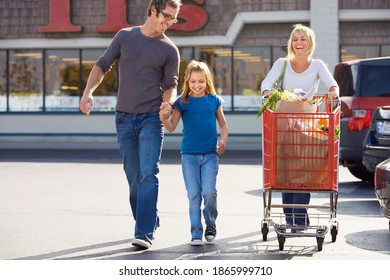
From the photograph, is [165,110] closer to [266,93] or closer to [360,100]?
[266,93]

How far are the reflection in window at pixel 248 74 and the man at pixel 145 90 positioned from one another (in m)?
21.8

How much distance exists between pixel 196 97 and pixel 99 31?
22.8 meters

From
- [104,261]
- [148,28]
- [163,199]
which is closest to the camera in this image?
[104,261]

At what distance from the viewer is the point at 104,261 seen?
759 centimetres

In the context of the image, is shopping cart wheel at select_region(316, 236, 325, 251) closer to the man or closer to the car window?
the man

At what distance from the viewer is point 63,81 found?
3228 centimetres

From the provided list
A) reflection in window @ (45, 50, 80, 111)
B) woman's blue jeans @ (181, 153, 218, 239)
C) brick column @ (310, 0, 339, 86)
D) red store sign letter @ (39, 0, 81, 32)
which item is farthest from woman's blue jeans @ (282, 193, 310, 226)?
reflection in window @ (45, 50, 80, 111)

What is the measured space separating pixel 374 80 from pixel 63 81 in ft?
61.2

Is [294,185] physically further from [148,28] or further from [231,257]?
[148,28]

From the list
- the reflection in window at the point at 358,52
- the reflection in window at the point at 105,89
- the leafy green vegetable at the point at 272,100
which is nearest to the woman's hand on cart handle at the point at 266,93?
the leafy green vegetable at the point at 272,100

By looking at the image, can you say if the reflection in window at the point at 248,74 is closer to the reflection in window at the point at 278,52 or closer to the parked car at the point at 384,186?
the reflection in window at the point at 278,52

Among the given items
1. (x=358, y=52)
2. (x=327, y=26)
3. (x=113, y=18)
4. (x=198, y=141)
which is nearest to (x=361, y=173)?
(x=198, y=141)

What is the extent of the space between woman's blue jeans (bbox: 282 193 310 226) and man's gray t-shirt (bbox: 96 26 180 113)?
4.83 ft

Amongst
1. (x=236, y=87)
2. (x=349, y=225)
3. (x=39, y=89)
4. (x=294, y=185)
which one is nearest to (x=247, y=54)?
(x=236, y=87)
